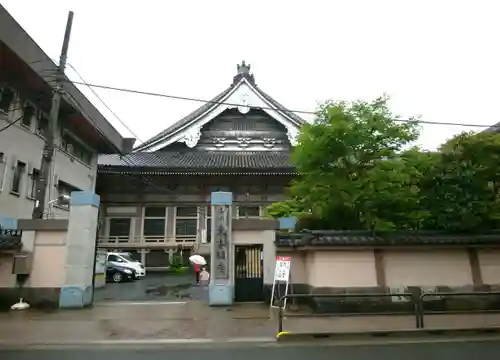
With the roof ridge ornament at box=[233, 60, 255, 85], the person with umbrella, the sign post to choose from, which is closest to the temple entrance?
the sign post

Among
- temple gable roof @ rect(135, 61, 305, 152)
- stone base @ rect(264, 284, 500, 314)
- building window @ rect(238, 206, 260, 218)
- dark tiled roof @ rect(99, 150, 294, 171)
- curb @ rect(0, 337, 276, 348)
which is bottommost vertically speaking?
curb @ rect(0, 337, 276, 348)

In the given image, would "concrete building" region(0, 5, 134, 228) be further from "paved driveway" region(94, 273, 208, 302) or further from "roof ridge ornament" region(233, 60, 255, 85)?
"roof ridge ornament" region(233, 60, 255, 85)

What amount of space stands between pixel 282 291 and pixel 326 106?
22.2ft

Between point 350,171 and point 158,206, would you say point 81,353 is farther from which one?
point 158,206

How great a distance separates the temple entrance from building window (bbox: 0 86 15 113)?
12760 millimetres

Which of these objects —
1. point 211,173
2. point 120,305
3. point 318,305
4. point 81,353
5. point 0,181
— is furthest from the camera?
point 211,173

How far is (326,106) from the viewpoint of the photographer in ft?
44.5

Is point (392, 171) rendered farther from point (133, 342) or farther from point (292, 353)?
point (133, 342)

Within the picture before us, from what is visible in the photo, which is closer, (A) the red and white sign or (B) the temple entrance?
(A) the red and white sign

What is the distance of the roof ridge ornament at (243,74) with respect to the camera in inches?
1174

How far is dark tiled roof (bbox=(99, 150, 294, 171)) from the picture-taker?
26.1m

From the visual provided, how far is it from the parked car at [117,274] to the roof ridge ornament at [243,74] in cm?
1612

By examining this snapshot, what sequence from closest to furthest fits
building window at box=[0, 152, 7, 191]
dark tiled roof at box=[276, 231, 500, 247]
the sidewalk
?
the sidewalk
dark tiled roof at box=[276, 231, 500, 247]
building window at box=[0, 152, 7, 191]

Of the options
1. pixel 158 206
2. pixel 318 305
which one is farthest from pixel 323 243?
pixel 158 206
